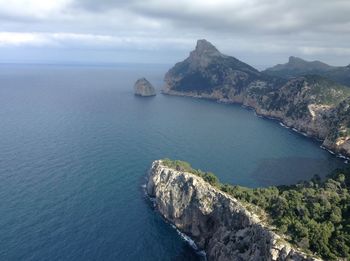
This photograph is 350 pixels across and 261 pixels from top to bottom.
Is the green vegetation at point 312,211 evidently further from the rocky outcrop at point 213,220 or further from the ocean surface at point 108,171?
the ocean surface at point 108,171

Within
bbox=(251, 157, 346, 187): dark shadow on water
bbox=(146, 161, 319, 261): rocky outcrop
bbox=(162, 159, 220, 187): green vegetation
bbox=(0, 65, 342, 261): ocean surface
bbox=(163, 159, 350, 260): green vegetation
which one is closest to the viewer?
bbox=(163, 159, 350, 260): green vegetation

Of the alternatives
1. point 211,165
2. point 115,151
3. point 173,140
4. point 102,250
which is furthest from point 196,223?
point 173,140

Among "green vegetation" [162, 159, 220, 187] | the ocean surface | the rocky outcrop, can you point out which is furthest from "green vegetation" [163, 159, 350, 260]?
the ocean surface

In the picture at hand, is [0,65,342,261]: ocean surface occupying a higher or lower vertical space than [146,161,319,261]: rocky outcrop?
lower

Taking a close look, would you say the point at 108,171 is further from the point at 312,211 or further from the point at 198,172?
the point at 312,211

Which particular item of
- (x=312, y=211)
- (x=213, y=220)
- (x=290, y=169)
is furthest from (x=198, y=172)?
(x=290, y=169)

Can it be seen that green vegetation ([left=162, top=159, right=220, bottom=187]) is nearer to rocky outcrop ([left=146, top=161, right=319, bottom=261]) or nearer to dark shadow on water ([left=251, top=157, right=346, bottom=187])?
rocky outcrop ([left=146, top=161, right=319, bottom=261])

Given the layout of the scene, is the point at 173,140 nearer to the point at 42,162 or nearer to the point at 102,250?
the point at 42,162
